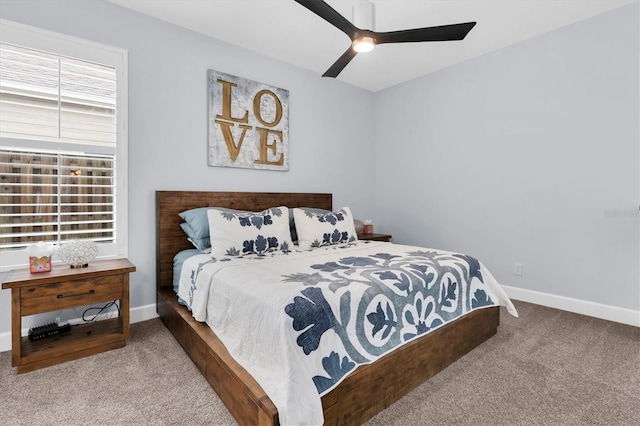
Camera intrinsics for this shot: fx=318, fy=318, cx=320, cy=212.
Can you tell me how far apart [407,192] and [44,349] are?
396 cm

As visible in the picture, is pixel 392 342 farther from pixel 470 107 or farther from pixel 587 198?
pixel 470 107

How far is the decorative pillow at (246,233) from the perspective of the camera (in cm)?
246

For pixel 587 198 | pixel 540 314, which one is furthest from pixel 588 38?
pixel 540 314

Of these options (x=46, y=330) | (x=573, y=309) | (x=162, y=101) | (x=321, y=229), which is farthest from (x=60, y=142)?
(x=573, y=309)

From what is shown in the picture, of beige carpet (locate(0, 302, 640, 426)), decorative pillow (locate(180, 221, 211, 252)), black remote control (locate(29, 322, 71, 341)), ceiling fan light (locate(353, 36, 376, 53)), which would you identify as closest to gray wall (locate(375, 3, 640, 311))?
beige carpet (locate(0, 302, 640, 426))

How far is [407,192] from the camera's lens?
173 inches

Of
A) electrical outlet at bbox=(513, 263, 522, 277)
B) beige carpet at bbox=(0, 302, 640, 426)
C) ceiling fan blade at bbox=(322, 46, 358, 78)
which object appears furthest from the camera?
electrical outlet at bbox=(513, 263, 522, 277)

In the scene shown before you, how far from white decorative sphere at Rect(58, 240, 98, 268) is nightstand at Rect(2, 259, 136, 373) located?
0.06m

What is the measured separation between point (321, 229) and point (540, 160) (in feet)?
7.52

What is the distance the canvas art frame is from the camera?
3.16 metres

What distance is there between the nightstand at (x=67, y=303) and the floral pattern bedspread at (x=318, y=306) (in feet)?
1.60

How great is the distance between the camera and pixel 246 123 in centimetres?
336

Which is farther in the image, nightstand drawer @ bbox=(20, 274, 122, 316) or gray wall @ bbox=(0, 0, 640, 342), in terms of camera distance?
gray wall @ bbox=(0, 0, 640, 342)

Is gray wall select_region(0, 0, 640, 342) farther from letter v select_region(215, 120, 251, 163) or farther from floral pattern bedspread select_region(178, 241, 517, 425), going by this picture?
floral pattern bedspread select_region(178, 241, 517, 425)
